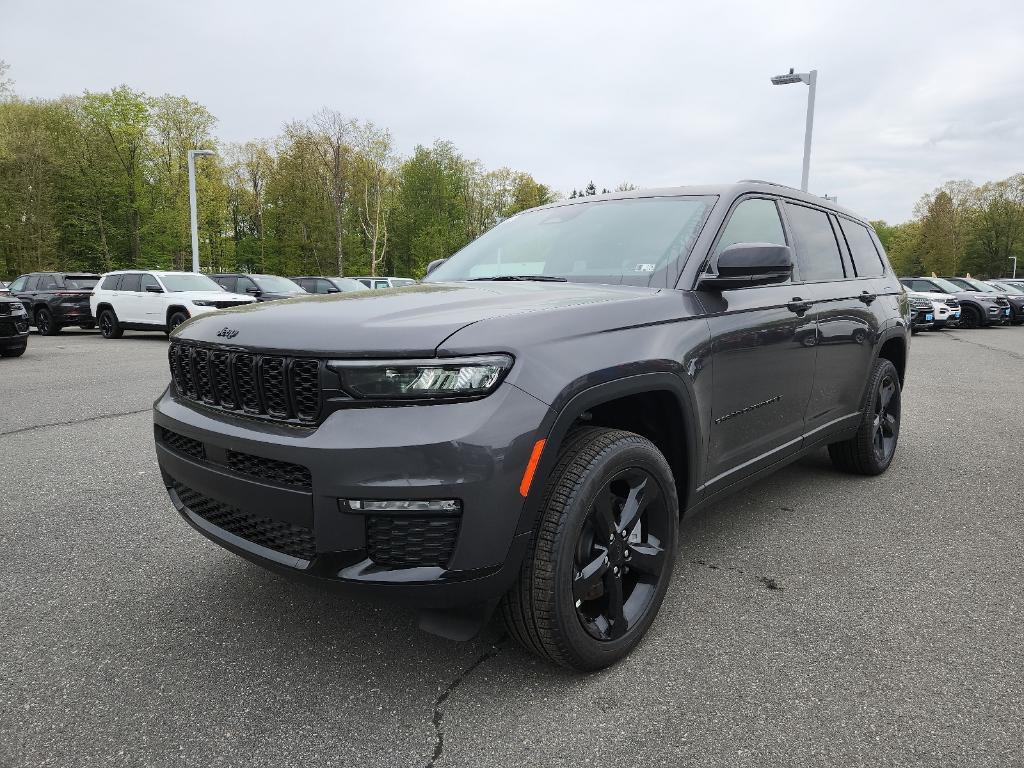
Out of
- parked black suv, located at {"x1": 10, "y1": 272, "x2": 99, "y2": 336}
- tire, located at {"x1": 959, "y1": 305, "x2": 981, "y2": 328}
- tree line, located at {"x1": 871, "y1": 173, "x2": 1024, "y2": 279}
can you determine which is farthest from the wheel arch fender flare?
tree line, located at {"x1": 871, "y1": 173, "x2": 1024, "y2": 279}

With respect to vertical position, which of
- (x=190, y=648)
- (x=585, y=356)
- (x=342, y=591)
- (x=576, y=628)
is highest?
(x=585, y=356)

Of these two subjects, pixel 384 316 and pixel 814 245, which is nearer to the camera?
pixel 384 316

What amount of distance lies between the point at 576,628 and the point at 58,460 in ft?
14.9

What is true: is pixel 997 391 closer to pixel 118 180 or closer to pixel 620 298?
pixel 620 298

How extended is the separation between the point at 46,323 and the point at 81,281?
4.70 feet

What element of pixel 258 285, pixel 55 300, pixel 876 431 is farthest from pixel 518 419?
pixel 55 300

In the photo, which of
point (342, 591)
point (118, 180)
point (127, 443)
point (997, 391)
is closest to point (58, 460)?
point (127, 443)

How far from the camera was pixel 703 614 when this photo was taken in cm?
269

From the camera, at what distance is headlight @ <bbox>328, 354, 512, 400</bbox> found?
6.21ft

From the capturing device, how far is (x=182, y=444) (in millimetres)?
2420

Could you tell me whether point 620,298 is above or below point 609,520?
above

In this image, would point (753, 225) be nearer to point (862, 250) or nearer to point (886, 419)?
point (862, 250)

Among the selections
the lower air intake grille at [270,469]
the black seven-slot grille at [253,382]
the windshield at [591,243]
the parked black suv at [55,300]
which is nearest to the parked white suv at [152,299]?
the parked black suv at [55,300]

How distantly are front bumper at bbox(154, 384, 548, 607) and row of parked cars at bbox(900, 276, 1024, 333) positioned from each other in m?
Result: 21.6
